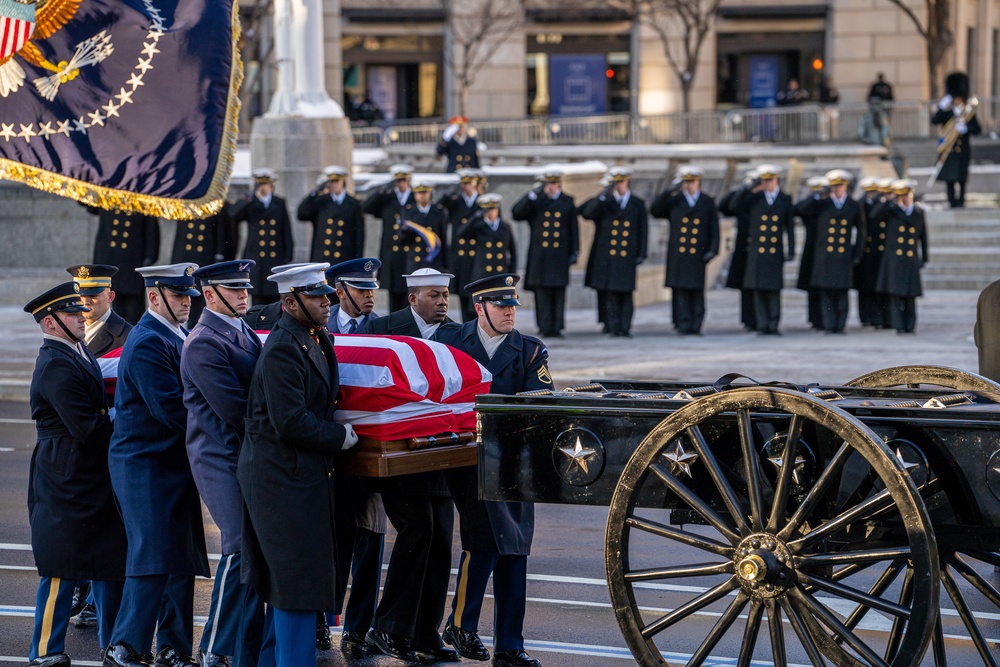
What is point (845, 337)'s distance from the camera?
18500 mm

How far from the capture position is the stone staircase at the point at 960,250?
78.7ft

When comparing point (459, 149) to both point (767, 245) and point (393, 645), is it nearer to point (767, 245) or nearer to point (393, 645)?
point (767, 245)

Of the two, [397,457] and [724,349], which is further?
[724,349]

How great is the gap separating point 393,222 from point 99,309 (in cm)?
1011

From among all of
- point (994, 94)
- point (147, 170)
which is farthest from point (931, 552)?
point (994, 94)

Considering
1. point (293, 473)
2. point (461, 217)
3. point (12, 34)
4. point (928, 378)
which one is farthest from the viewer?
point (461, 217)

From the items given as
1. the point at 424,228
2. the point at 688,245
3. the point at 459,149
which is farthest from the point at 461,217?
the point at 459,149

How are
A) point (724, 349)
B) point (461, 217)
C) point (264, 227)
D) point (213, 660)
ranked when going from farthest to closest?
point (461, 217), point (264, 227), point (724, 349), point (213, 660)

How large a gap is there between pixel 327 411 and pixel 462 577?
4.53 feet

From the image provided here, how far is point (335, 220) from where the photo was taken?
18391 mm

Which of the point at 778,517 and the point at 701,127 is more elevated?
the point at 701,127

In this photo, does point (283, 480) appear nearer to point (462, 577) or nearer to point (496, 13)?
point (462, 577)

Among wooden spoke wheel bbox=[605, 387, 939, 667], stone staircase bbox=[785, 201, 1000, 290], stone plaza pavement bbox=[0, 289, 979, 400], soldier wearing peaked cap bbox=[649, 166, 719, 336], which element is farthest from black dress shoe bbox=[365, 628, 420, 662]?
stone staircase bbox=[785, 201, 1000, 290]

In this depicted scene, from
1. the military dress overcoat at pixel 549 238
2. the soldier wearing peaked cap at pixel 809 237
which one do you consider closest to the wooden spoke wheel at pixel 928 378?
the military dress overcoat at pixel 549 238
